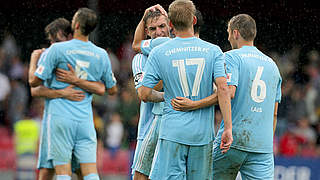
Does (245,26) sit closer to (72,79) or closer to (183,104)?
(183,104)

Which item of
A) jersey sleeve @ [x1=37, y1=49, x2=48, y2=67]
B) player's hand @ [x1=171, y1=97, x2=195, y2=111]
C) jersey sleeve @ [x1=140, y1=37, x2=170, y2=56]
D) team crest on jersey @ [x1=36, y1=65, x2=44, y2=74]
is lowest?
player's hand @ [x1=171, y1=97, x2=195, y2=111]

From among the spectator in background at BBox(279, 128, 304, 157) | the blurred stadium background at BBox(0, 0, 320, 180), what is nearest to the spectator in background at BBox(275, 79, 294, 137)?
the blurred stadium background at BBox(0, 0, 320, 180)

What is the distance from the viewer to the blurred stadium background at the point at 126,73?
12.6 meters

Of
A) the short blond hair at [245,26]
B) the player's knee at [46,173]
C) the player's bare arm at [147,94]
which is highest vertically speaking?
the short blond hair at [245,26]

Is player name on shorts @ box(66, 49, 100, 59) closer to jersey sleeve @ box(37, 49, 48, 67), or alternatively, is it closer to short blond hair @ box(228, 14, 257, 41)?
jersey sleeve @ box(37, 49, 48, 67)

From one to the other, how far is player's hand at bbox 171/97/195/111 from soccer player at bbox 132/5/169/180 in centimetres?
69

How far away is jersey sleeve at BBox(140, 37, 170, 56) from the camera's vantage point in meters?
5.94

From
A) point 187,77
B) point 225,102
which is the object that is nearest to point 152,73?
point 187,77

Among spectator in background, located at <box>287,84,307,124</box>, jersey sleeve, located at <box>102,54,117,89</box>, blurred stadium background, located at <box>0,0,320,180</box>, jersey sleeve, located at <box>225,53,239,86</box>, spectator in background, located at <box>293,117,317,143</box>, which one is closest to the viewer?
jersey sleeve, located at <box>225,53,239,86</box>

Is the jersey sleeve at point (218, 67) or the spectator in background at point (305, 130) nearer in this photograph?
the jersey sleeve at point (218, 67)

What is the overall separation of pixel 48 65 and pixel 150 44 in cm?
124

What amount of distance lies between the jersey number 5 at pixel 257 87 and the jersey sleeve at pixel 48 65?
7.35 ft

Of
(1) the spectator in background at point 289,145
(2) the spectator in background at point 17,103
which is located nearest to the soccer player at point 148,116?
(1) the spectator in background at point 289,145

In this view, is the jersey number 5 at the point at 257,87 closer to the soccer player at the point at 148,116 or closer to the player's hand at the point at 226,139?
the player's hand at the point at 226,139
